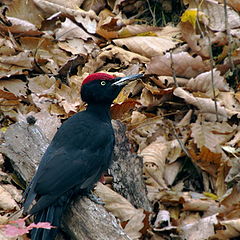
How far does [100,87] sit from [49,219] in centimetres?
123

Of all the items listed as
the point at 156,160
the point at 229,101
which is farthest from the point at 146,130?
the point at 229,101

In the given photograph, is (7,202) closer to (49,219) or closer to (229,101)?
(49,219)

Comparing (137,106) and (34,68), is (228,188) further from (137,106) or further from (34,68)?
(34,68)

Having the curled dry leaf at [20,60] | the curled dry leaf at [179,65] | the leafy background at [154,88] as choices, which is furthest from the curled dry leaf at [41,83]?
the curled dry leaf at [179,65]

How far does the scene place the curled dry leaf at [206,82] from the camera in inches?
234

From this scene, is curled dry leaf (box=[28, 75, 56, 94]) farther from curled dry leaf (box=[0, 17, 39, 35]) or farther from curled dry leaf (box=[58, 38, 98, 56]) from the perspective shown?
curled dry leaf (box=[0, 17, 39, 35])

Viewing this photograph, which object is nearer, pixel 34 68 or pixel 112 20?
pixel 34 68

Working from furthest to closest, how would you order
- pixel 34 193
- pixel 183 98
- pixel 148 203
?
pixel 183 98, pixel 148 203, pixel 34 193

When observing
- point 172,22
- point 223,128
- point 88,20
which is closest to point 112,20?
point 88,20

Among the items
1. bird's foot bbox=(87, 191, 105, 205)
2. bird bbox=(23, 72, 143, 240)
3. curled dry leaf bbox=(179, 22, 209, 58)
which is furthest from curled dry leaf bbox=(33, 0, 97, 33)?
bird's foot bbox=(87, 191, 105, 205)

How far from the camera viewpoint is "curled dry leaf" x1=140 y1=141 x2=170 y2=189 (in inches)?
207

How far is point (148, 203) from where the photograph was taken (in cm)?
486

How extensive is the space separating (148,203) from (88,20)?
101 inches

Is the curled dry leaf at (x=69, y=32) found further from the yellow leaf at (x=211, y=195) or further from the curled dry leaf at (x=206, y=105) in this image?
the yellow leaf at (x=211, y=195)
